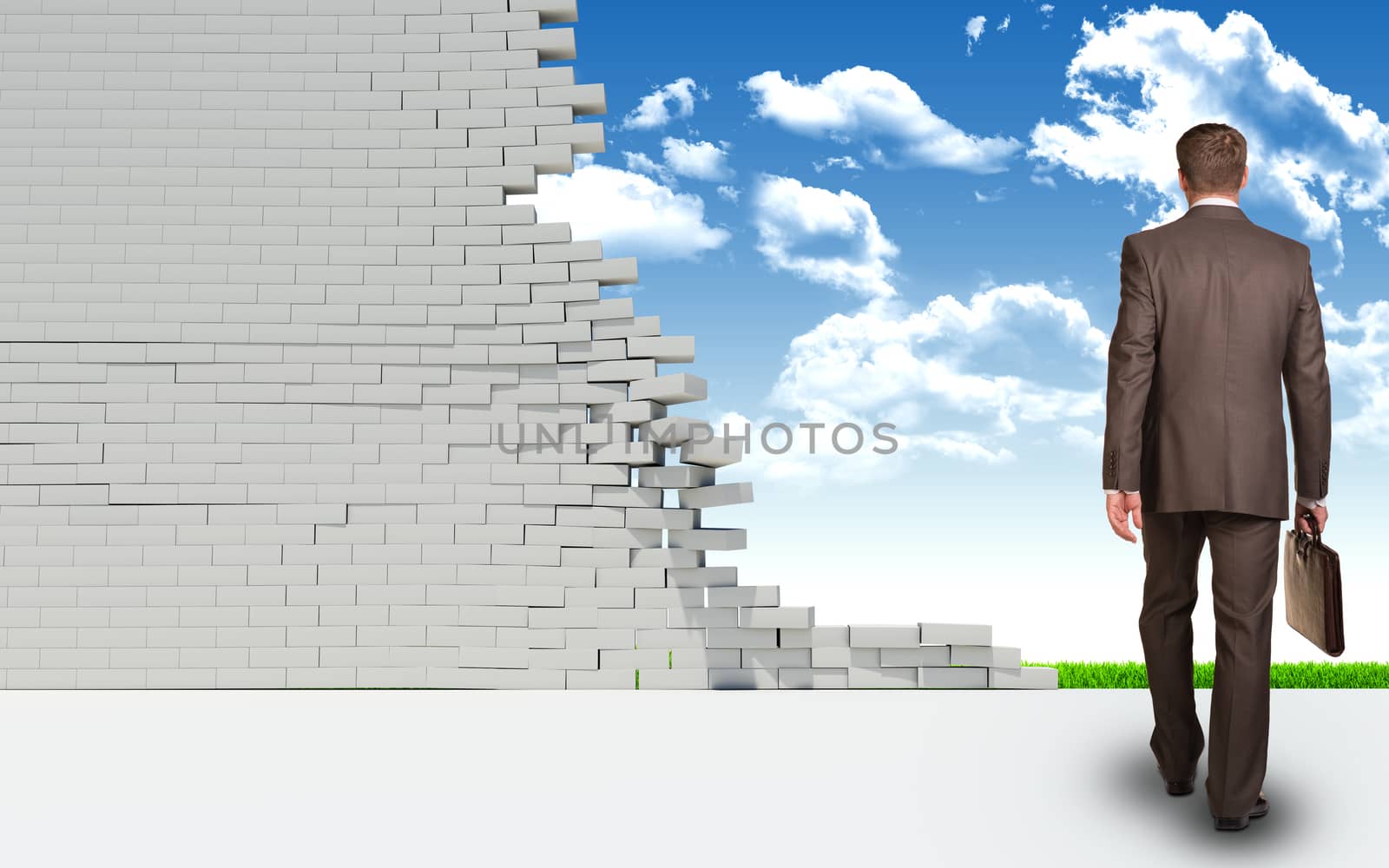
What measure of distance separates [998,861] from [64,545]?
460 cm

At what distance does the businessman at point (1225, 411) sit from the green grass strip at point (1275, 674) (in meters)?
2.99

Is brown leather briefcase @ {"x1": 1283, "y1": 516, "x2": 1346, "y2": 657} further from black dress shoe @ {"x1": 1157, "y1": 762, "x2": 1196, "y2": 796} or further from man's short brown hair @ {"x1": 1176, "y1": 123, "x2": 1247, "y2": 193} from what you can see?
man's short brown hair @ {"x1": 1176, "y1": 123, "x2": 1247, "y2": 193}

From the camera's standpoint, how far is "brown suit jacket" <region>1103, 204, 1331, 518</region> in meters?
3.06

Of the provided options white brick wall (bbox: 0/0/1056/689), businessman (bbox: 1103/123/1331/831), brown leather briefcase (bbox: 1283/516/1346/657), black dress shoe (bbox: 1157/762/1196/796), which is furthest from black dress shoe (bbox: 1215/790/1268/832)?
white brick wall (bbox: 0/0/1056/689)

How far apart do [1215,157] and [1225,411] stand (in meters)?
0.80

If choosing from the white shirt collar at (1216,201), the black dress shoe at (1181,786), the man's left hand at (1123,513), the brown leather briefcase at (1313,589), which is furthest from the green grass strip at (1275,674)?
the white shirt collar at (1216,201)

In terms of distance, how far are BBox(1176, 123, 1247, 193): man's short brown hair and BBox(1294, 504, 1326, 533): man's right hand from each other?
1.01 meters

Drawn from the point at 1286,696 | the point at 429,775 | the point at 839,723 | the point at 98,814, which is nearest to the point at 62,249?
the point at 98,814

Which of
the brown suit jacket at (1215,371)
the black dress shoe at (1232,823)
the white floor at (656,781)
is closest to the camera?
the brown suit jacket at (1215,371)

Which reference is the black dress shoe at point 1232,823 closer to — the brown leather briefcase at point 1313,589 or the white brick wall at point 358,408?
the brown leather briefcase at point 1313,589

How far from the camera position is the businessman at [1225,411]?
10.1ft

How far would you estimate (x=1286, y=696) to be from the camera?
486 centimetres

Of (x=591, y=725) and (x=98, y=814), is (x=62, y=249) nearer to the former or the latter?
(x=98, y=814)

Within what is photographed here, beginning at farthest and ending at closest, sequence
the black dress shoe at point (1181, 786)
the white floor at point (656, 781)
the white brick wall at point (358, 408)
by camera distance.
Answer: the white brick wall at point (358, 408) → the black dress shoe at point (1181, 786) → the white floor at point (656, 781)
